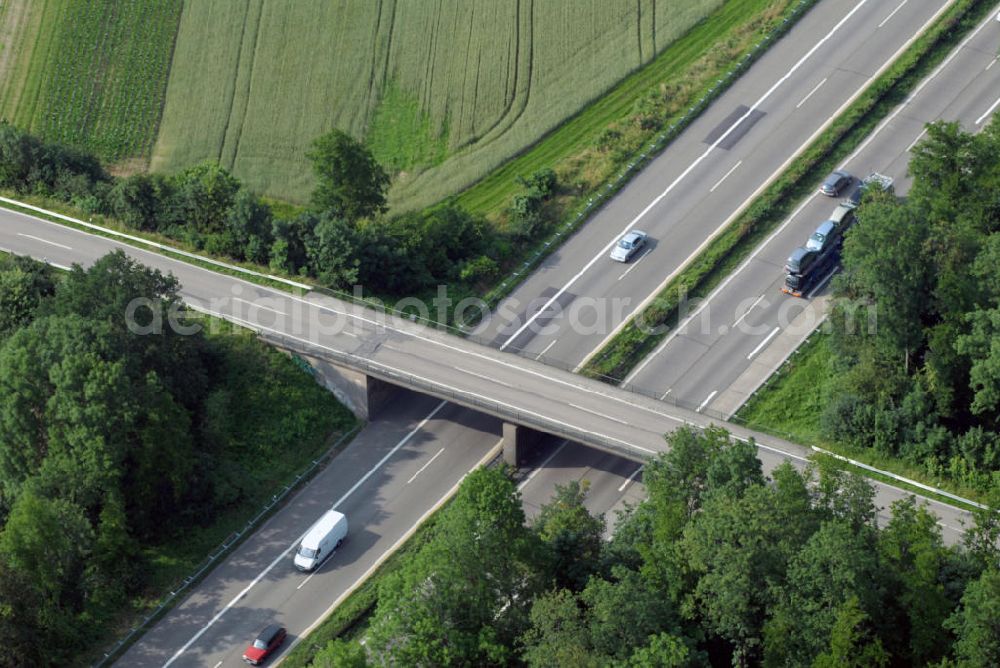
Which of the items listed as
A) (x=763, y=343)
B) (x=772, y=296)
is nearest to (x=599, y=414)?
(x=763, y=343)

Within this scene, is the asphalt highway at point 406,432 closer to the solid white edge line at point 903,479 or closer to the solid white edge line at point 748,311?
the solid white edge line at point 903,479

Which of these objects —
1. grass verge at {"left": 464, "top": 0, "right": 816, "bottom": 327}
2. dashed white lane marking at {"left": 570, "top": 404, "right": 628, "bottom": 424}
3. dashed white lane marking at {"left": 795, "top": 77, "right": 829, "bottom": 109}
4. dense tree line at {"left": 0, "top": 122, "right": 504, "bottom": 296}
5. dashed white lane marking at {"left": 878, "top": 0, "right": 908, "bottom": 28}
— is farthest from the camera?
dashed white lane marking at {"left": 878, "top": 0, "right": 908, "bottom": 28}

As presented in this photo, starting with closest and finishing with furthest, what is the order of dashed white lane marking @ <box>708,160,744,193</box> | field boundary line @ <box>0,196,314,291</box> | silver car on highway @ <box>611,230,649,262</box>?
field boundary line @ <box>0,196,314,291</box> < silver car on highway @ <box>611,230,649,262</box> < dashed white lane marking @ <box>708,160,744,193</box>

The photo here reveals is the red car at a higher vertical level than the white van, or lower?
lower

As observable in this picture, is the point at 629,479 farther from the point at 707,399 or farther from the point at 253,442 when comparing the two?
the point at 253,442

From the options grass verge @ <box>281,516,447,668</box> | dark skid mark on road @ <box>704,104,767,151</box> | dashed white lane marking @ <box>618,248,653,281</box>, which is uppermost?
dark skid mark on road @ <box>704,104,767,151</box>

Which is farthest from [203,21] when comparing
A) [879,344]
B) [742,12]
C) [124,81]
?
[879,344]

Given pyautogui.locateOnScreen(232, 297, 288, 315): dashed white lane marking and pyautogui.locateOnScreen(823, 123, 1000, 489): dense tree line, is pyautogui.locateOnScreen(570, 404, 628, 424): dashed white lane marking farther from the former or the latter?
pyautogui.locateOnScreen(232, 297, 288, 315): dashed white lane marking

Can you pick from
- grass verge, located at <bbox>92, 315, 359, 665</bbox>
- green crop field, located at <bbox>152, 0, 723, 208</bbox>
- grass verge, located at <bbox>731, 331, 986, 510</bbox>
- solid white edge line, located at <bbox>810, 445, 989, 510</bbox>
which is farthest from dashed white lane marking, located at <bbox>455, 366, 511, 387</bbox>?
green crop field, located at <bbox>152, 0, 723, 208</bbox>
